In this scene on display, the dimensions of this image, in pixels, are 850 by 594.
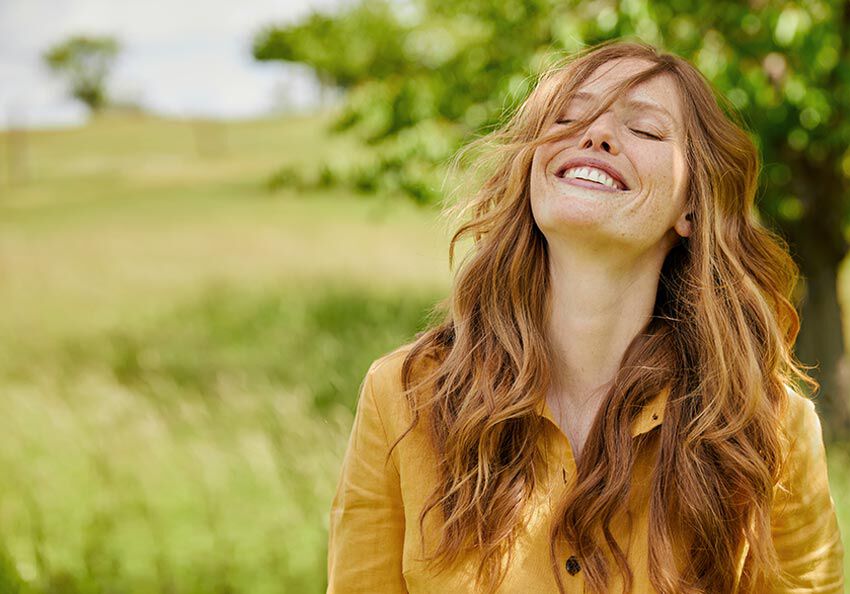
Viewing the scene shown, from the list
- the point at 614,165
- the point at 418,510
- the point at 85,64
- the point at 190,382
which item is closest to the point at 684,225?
the point at 614,165

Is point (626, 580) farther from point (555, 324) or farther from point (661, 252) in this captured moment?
point (661, 252)

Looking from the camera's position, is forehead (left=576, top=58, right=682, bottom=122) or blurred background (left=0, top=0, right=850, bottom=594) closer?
forehead (left=576, top=58, right=682, bottom=122)

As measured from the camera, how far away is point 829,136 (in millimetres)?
5480

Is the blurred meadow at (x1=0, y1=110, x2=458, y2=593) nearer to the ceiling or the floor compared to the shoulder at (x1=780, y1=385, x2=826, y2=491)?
nearer to the floor

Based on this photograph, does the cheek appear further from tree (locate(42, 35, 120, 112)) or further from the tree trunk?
tree (locate(42, 35, 120, 112))

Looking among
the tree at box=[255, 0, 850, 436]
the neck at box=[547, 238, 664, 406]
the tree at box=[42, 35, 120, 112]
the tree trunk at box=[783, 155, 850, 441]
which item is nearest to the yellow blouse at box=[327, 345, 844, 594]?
the neck at box=[547, 238, 664, 406]

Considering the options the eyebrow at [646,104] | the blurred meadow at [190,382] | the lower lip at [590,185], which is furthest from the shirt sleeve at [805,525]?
the blurred meadow at [190,382]

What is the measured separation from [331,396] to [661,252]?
501 centimetres

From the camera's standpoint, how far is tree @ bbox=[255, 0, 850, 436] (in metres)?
5.05

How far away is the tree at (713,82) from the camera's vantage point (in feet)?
16.6

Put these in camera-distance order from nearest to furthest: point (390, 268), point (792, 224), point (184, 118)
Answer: point (792, 224) → point (390, 268) → point (184, 118)

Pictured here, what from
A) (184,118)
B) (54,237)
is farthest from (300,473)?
(184,118)

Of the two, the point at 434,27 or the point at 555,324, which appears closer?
the point at 555,324

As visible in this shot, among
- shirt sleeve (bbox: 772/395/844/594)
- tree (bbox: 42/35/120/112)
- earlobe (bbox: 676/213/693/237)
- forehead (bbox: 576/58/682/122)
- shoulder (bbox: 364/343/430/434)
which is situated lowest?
tree (bbox: 42/35/120/112)
